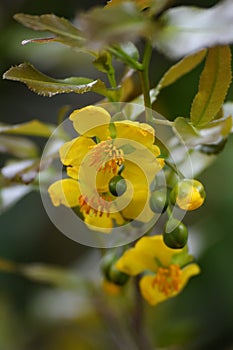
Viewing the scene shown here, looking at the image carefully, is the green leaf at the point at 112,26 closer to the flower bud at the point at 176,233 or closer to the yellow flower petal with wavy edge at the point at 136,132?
the yellow flower petal with wavy edge at the point at 136,132

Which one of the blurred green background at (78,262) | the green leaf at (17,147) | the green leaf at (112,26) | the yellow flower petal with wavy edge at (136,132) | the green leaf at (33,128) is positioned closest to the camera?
the green leaf at (112,26)

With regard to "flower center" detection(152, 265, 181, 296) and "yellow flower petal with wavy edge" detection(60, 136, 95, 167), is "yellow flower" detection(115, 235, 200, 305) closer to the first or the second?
"flower center" detection(152, 265, 181, 296)

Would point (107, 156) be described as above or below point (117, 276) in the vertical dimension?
above

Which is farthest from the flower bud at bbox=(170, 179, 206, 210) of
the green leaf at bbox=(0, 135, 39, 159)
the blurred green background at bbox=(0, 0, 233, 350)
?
the blurred green background at bbox=(0, 0, 233, 350)

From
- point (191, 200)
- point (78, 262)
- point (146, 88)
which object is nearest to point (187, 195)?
point (191, 200)

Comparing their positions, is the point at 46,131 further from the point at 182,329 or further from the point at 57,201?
the point at 182,329

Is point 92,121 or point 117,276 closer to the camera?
point 92,121

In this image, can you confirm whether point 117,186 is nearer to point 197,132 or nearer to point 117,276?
point 197,132

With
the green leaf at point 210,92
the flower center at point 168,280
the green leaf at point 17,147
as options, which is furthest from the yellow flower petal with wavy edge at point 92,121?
the green leaf at point 17,147
